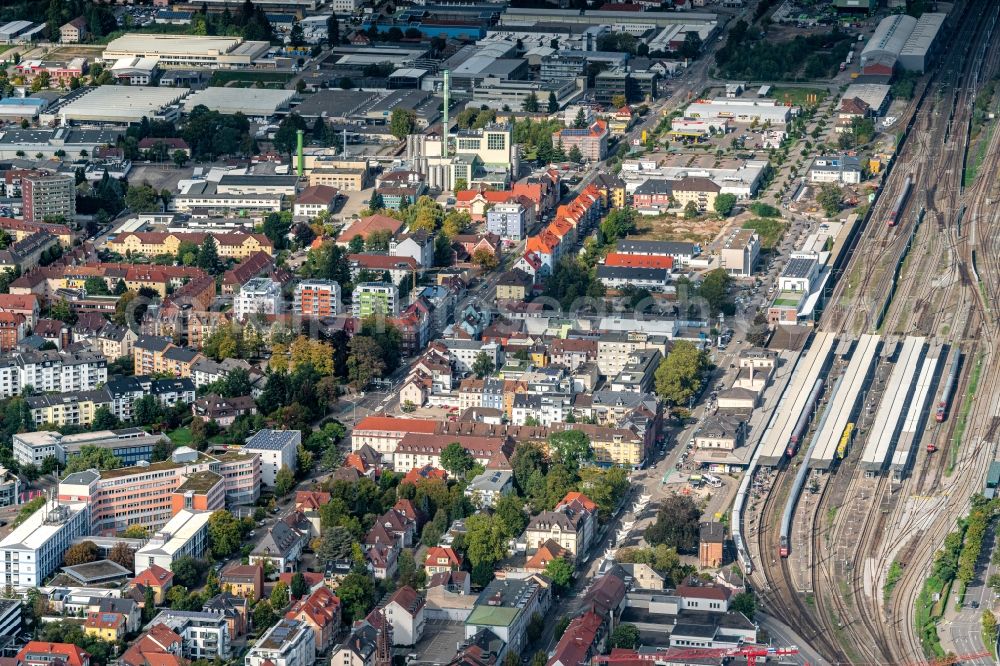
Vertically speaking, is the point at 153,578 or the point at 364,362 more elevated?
the point at 153,578

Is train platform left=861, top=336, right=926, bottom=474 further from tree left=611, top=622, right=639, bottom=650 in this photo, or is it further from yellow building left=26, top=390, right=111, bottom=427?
yellow building left=26, top=390, right=111, bottom=427

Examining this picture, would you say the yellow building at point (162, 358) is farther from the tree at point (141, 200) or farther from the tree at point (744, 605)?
the tree at point (744, 605)

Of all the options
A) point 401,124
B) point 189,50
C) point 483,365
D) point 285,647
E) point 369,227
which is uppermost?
point 285,647

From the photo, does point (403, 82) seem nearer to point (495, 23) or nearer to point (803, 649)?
point (495, 23)

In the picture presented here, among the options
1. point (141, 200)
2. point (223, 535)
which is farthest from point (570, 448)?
point (141, 200)

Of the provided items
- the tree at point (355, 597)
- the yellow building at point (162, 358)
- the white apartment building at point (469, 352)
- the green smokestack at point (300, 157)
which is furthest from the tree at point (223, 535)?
the green smokestack at point (300, 157)

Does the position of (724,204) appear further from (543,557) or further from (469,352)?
(543,557)

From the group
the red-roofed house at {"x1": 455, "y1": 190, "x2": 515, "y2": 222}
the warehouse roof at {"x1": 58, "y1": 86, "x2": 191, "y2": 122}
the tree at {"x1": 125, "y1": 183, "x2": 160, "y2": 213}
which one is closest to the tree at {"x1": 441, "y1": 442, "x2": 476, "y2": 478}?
the red-roofed house at {"x1": 455, "y1": 190, "x2": 515, "y2": 222}
